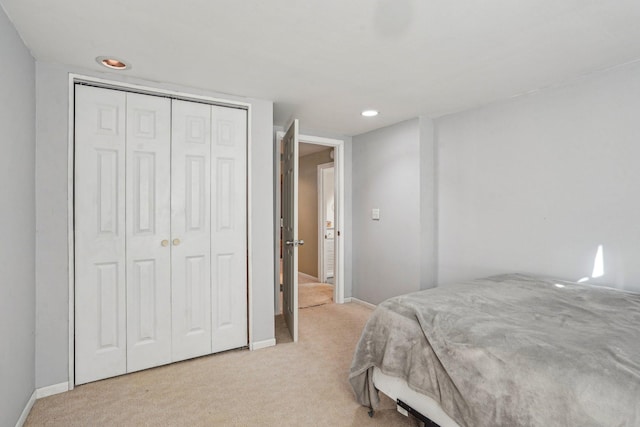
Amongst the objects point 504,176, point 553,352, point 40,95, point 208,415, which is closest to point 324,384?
point 208,415

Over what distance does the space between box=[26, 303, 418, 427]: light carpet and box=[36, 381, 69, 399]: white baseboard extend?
46 millimetres

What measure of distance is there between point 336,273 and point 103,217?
2.84 meters

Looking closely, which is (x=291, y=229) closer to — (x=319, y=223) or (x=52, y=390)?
(x=52, y=390)

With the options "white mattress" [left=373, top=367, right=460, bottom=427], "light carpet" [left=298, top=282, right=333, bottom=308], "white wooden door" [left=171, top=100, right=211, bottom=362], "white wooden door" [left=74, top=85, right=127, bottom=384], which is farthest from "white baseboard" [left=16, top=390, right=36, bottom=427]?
"light carpet" [left=298, top=282, right=333, bottom=308]

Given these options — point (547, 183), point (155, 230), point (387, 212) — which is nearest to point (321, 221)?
point (387, 212)

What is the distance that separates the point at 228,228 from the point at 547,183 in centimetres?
266

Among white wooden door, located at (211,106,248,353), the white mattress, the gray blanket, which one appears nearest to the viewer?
the gray blanket

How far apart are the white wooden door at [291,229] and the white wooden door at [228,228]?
0.44 meters

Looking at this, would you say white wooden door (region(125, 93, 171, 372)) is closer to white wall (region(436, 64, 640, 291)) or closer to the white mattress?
the white mattress

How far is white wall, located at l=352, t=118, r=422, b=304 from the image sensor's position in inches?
139

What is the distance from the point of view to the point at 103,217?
2.35 metres

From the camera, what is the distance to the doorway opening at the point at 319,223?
437 centimetres

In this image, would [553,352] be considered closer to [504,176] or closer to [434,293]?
[434,293]

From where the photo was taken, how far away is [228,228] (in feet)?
9.18
